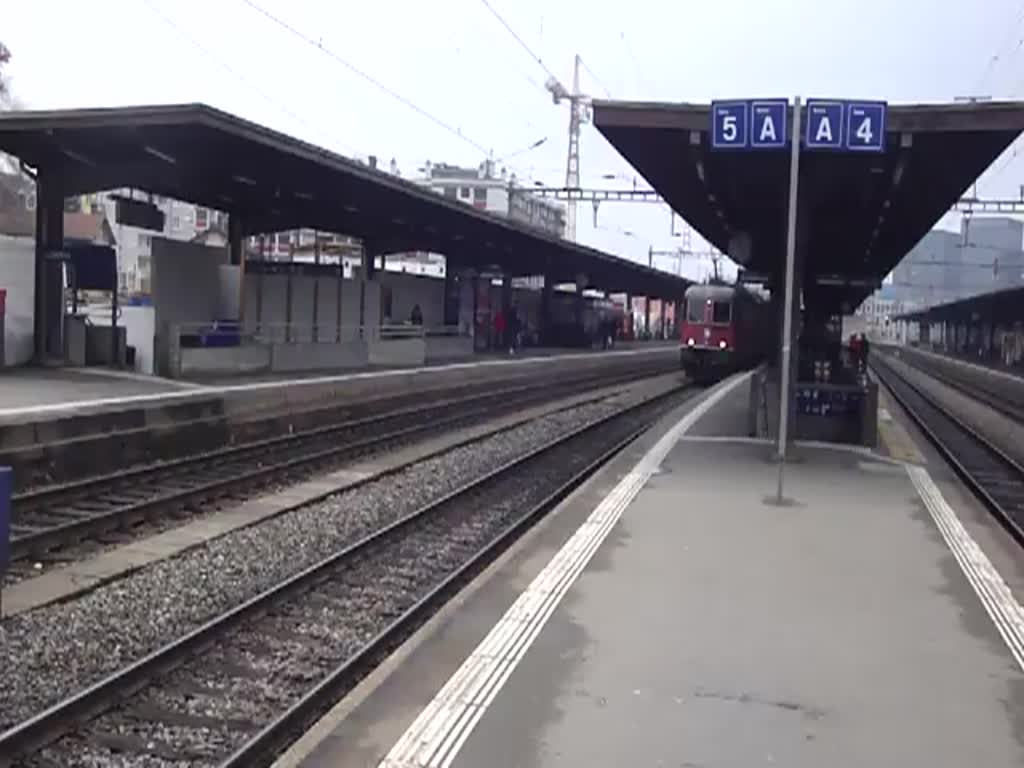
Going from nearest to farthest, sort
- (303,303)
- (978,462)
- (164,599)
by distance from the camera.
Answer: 1. (164,599)
2. (978,462)
3. (303,303)

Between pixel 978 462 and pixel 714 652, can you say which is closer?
pixel 714 652

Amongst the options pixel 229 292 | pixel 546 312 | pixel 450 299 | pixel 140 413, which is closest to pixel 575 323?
pixel 546 312

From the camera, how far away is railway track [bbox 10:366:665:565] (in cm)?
1119

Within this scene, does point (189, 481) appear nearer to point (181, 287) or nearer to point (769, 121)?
point (769, 121)

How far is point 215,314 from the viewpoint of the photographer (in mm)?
28391

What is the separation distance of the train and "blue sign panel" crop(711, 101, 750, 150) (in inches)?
987

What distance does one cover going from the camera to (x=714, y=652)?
22.8 ft

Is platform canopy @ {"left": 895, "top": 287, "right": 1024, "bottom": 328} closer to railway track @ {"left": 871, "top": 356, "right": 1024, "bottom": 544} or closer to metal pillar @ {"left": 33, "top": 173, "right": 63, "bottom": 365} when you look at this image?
railway track @ {"left": 871, "top": 356, "right": 1024, "bottom": 544}

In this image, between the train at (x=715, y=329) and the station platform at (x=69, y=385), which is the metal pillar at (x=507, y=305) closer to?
the train at (x=715, y=329)

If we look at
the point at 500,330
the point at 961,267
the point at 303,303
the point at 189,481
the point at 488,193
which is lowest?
the point at 189,481

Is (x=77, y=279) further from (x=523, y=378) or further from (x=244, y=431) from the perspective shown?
(x=523, y=378)

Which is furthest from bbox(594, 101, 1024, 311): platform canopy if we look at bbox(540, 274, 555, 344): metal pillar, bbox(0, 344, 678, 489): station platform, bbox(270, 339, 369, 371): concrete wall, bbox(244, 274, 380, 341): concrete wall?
bbox(540, 274, 555, 344): metal pillar

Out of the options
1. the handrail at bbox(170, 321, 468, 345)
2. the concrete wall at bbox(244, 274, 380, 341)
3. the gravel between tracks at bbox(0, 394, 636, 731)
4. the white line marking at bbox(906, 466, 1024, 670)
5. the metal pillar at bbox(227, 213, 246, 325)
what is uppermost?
the metal pillar at bbox(227, 213, 246, 325)

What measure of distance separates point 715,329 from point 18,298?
23.5m
